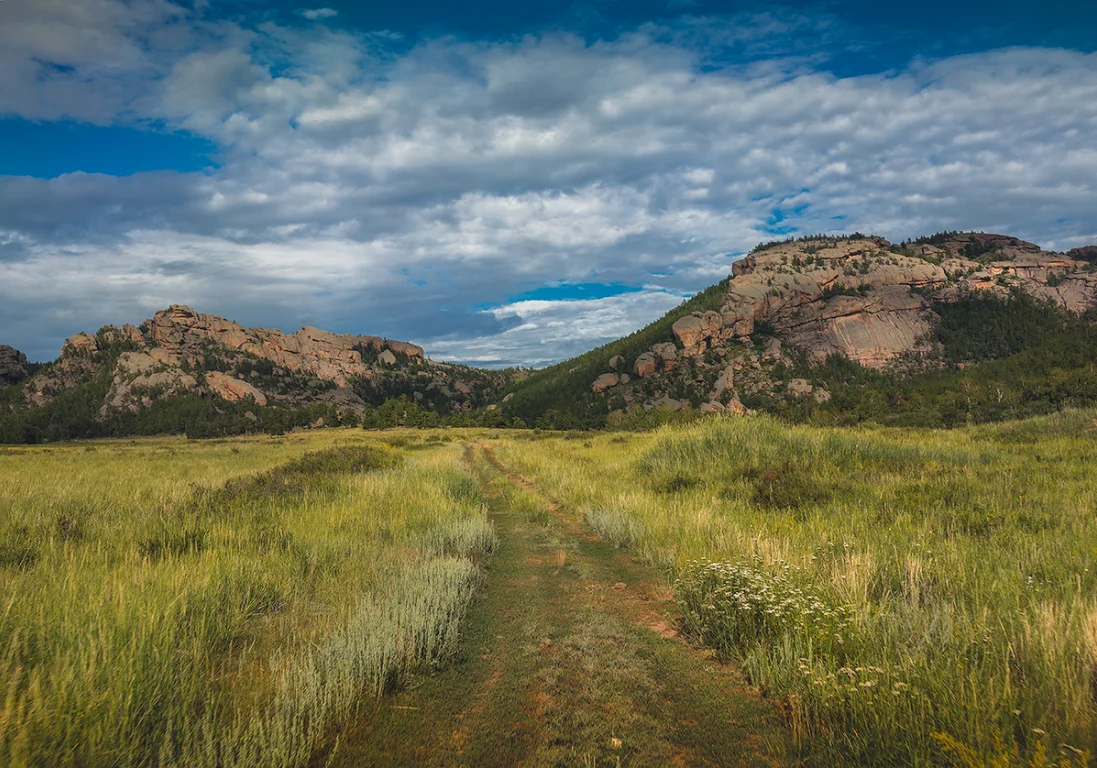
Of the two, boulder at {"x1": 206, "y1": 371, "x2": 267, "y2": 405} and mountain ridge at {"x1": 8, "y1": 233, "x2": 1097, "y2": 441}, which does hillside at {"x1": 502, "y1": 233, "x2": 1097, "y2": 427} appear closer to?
mountain ridge at {"x1": 8, "y1": 233, "x2": 1097, "y2": 441}

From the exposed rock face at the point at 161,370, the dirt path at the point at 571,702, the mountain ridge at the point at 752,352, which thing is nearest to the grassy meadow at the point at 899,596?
the dirt path at the point at 571,702

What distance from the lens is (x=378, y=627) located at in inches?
188

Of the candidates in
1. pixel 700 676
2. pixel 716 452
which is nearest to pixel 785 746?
pixel 700 676

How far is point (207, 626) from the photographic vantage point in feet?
15.6

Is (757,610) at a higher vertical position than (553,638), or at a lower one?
higher

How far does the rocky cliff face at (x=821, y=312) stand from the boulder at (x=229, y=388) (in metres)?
118

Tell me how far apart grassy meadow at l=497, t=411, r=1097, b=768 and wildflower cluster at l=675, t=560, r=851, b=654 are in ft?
0.07

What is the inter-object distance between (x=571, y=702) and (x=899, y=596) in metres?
4.22

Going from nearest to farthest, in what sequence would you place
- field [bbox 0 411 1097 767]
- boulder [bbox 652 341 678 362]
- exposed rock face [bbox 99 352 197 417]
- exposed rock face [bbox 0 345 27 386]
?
field [bbox 0 411 1097 767], boulder [bbox 652 341 678 362], exposed rock face [bbox 99 352 197 417], exposed rock face [bbox 0 345 27 386]

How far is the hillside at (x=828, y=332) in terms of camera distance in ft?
399

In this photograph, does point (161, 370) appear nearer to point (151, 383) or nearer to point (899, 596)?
point (151, 383)

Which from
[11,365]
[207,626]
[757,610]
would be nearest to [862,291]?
[757,610]

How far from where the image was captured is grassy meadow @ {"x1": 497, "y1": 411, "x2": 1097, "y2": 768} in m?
3.37

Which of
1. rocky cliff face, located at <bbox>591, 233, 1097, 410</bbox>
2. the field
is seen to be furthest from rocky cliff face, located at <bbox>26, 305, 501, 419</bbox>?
the field
